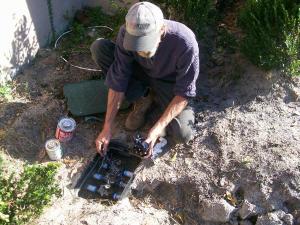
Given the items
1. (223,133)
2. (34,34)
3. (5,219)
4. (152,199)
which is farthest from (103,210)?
(34,34)

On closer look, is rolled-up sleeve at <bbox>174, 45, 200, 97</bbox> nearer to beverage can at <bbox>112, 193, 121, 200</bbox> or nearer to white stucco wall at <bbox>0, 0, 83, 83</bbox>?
beverage can at <bbox>112, 193, 121, 200</bbox>

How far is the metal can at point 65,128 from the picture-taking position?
12.5 feet

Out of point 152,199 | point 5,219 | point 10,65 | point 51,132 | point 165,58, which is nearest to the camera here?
point 5,219

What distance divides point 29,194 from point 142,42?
4.21 feet

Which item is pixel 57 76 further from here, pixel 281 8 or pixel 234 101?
pixel 281 8

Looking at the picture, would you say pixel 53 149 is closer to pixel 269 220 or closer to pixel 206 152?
pixel 206 152

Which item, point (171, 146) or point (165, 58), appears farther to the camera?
point (171, 146)

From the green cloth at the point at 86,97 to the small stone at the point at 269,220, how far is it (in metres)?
1.55

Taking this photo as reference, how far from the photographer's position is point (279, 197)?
352 cm

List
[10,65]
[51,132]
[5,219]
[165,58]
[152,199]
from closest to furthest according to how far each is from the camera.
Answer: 1. [5,219]
2. [165,58]
3. [152,199]
4. [51,132]
5. [10,65]

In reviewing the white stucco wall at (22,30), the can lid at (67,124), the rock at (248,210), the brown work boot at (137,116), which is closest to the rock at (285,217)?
the rock at (248,210)

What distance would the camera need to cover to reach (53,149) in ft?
12.0

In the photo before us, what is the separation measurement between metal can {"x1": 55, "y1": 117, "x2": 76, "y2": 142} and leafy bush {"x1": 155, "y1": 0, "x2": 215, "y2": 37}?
1.40 m

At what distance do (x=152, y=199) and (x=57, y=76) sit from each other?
1588 millimetres
